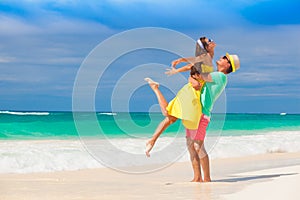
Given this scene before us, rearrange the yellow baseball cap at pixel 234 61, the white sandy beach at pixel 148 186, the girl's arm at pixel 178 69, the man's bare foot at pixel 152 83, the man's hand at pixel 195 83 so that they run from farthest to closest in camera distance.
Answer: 1. the yellow baseball cap at pixel 234 61
2. the man's hand at pixel 195 83
3. the girl's arm at pixel 178 69
4. the man's bare foot at pixel 152 83
5. the white sandy beach at pixel 148 186

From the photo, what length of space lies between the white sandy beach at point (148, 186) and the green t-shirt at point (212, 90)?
105 cm

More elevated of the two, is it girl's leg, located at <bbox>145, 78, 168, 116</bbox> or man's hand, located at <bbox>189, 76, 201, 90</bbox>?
man's hand, located at <bbox>189, 76, 201, 90</bbox>

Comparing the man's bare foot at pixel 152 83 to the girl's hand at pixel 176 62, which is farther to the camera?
the girl's hand at pixel 176 62

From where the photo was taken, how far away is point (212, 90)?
6.93 m

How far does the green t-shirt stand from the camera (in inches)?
273

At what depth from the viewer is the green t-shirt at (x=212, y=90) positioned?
6.93 meters

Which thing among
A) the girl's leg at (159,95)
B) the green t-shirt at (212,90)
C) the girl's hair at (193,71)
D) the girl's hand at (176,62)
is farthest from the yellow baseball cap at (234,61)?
the girl's leg at (159,95)

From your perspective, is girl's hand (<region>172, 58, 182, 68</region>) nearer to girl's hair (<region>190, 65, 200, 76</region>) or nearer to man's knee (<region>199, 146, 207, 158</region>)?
girl's hair (<region>190, 65, 200, 76</region>)

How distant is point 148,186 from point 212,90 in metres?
1.52

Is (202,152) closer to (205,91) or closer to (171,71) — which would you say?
(205,91)

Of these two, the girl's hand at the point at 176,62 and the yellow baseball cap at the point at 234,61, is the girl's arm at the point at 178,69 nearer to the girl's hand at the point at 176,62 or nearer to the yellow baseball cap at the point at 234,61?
the girl's hand at the point at 176,62

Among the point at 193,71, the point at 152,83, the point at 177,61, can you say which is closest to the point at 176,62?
the point at 177,61

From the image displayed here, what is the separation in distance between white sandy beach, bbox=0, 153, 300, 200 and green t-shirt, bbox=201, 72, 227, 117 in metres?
1.05

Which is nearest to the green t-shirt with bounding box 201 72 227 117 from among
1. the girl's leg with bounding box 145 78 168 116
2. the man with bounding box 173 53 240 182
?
the man with bounding box 173 53 240 182
